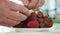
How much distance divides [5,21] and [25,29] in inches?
6.9

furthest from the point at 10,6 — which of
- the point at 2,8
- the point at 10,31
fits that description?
the point at 10,31

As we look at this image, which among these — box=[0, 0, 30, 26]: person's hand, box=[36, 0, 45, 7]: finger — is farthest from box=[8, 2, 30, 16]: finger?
box=[36, 0, 45, 7]: finger

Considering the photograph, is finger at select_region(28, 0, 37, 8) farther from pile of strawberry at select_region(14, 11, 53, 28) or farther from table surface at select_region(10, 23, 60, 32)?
table surface at select_region(10, 23, 60, 32)

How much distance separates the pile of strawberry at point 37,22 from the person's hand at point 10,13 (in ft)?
0.18

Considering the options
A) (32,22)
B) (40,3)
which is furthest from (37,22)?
(40,3)

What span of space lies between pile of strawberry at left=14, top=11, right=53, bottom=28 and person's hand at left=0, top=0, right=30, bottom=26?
5 cm

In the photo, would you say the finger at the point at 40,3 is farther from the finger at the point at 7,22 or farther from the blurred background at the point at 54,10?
the finger at the point at 7,22

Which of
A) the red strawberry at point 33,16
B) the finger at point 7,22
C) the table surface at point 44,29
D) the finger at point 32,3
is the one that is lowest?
the table surface at point 44,29

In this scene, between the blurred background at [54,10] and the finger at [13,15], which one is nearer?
the finger at [13,15]

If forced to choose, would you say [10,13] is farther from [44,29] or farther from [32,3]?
[44,29]

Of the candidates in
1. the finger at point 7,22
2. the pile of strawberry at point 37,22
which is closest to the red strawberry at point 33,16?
the pile of strawberry at point 37,22

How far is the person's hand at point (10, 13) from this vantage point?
0.92 metres

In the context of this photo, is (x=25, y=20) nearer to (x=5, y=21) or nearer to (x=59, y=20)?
(x=5, y=21)

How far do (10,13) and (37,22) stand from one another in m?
0.22
